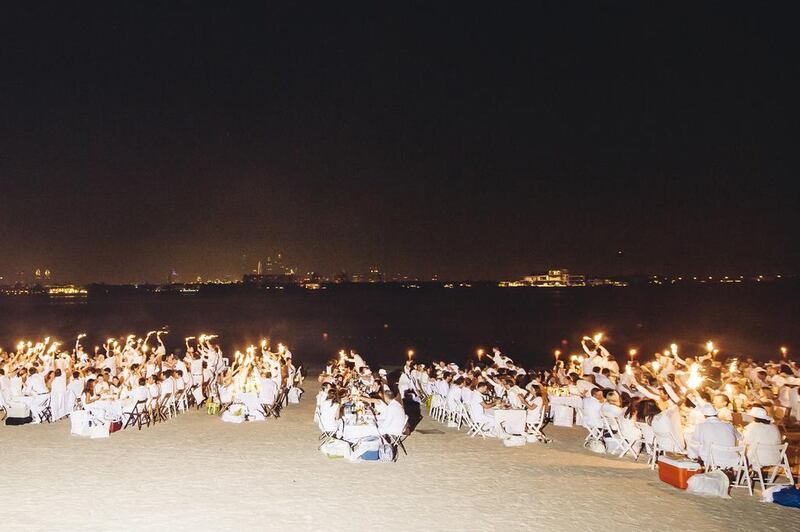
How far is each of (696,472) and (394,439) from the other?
17.9ft

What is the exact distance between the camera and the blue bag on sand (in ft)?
28.6

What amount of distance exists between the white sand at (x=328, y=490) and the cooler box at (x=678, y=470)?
217mm

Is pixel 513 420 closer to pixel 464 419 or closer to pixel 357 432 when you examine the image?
pixel 464 419

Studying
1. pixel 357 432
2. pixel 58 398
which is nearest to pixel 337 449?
pixel 357 432

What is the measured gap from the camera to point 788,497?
877cm

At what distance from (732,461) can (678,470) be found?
861mm

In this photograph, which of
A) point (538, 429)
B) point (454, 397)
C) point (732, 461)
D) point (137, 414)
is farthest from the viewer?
point (454, 397)

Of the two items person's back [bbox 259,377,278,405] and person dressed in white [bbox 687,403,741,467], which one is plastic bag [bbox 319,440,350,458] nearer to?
person's back [bbox 259,377,278,405]

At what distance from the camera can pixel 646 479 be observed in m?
10.1

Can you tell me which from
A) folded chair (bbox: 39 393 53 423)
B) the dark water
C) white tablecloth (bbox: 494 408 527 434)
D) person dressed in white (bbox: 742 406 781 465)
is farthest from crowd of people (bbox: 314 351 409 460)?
the dark water

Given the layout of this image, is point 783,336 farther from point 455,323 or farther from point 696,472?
point 696,472

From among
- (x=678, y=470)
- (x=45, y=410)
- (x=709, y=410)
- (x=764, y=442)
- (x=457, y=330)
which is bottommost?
(x=457, y=330)

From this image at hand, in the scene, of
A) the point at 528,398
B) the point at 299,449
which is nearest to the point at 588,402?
the point at 528,398

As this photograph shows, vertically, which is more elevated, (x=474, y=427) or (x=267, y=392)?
(x=267, y=392)
